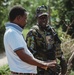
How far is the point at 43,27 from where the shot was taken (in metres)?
4.36

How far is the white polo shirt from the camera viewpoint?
324 centimetres

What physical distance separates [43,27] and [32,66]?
1.01 meters

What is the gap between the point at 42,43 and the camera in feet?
14.2

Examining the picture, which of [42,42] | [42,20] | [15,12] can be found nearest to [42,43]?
[42,42]

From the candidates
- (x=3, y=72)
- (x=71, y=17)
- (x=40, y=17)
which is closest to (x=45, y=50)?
(x=40, y=17)

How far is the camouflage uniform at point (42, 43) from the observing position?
14.0 feet

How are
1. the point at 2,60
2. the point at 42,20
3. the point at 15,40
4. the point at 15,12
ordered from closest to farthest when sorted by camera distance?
the point at 15,40 → the point at 15,12 → the point at 42,20 → the point at 2,60

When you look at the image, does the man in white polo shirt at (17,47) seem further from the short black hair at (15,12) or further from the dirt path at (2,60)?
the dirt path at (2,60)

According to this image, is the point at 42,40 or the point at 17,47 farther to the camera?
the point at 42,40

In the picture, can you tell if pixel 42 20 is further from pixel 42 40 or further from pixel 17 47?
pixel 17 47

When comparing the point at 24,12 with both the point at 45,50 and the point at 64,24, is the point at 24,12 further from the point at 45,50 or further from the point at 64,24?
the point at 64,24

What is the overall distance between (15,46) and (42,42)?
1.12m

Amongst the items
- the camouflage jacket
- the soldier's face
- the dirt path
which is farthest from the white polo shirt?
the dirt path

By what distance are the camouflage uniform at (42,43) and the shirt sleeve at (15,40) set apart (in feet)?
3.19
